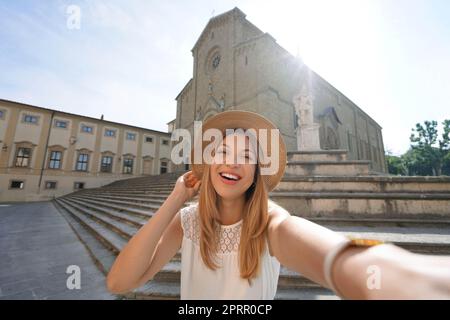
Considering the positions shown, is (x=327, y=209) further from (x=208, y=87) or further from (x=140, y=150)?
(x=140, y=150)

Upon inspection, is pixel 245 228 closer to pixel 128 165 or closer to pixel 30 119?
pixel 128 165

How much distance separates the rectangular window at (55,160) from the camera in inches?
790

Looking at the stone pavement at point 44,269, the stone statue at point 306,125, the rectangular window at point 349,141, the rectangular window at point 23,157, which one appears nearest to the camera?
the stone pavement at point 44,269

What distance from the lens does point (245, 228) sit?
116 centimetres

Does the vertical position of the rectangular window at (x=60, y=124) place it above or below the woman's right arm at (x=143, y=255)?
above

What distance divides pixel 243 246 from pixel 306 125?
7864 mm

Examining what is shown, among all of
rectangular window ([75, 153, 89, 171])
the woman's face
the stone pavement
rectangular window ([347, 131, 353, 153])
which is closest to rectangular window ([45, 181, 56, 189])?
rectangular window ([75, 153, 89, 171])

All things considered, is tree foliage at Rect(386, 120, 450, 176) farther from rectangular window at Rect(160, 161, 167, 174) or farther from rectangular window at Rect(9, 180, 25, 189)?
rectangular window at Rect(9, 180, 25, 189)

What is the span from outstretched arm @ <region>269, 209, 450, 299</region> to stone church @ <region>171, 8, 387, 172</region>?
1280 cm

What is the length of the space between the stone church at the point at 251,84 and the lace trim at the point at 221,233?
12.7 meters

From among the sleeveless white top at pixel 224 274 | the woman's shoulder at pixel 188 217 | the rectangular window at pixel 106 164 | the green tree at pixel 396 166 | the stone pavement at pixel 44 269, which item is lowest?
the stone pavement at pixel 44 269

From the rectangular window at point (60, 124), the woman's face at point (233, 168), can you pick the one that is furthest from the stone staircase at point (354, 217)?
the rectangular window at point (60, 124)

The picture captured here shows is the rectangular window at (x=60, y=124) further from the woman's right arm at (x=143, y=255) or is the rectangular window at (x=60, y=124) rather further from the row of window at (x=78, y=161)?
the woman's right arm at (x=143, y=255)
